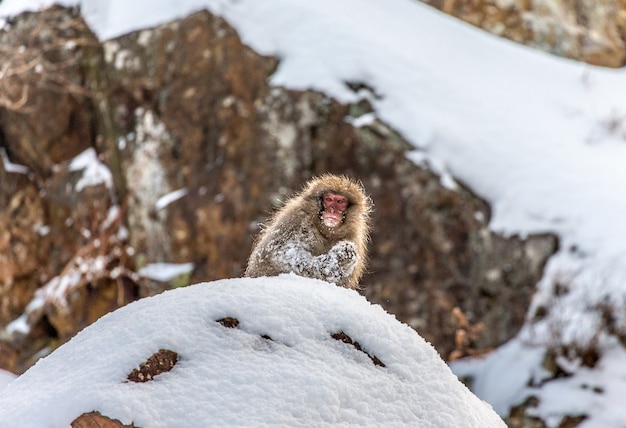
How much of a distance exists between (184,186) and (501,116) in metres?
3.67

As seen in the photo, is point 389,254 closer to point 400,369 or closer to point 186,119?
point 186,119

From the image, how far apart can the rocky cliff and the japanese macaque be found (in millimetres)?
3823

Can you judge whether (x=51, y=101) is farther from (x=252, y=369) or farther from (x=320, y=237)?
(x=252, y=369)

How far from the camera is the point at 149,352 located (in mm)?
2047

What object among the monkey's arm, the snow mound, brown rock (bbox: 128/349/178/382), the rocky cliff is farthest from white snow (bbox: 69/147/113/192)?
brown rock (bbox: 128/349/178/382)

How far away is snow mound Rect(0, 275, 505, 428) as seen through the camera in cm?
189

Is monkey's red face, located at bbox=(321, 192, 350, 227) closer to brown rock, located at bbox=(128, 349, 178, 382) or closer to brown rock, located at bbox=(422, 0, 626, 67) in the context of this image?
brown rock, located at bbox=(128, 349, 178, 382)

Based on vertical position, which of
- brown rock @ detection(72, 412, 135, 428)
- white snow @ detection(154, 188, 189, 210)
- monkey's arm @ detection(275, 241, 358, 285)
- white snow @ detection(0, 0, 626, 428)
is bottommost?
white snow @ detection(154, 188, 189, 210)

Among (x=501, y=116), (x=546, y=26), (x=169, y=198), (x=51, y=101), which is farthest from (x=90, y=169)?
(x=546, y=26)

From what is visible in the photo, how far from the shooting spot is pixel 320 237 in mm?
3736

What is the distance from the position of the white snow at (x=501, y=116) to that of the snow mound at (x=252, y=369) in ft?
16.2

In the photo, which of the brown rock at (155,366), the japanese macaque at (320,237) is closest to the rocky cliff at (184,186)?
the japanese macaque at (320,237)

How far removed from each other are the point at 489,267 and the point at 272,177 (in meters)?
2.49

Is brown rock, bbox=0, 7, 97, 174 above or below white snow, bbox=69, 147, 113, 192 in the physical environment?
above
